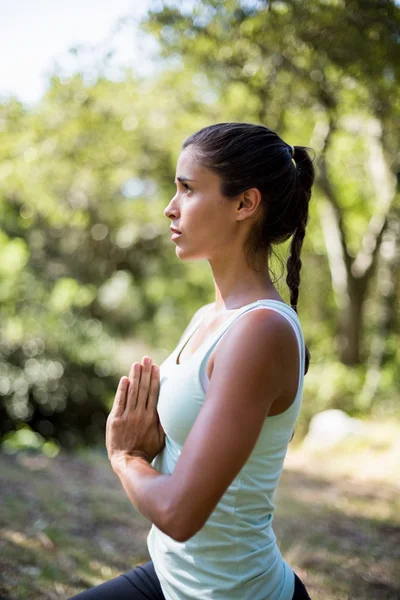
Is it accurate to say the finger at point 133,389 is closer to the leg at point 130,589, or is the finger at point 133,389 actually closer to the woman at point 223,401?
the woman at point 223,401

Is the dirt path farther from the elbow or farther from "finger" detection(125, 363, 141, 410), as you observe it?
the elbow

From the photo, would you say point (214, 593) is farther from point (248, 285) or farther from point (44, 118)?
point (44, 118)

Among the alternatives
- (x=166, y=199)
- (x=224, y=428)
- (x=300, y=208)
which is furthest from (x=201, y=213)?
(x=166, y=199)

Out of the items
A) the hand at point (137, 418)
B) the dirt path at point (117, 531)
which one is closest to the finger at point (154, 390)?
the hand at point (137, 418)

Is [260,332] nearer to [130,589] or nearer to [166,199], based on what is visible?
[130,589]

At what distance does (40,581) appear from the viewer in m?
3.27

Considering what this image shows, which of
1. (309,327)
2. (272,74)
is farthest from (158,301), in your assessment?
(272,74)

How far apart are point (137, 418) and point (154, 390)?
7 cm

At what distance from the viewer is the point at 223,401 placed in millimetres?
1121

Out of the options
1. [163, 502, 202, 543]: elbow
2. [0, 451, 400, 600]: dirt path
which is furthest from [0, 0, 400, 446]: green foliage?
[163, 502, 202, 543]: elbow

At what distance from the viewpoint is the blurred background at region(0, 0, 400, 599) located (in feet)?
15.0

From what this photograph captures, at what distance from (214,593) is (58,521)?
362 cm

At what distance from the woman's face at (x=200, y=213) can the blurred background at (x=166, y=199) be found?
2.41 meters

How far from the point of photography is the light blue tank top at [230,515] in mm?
1251
